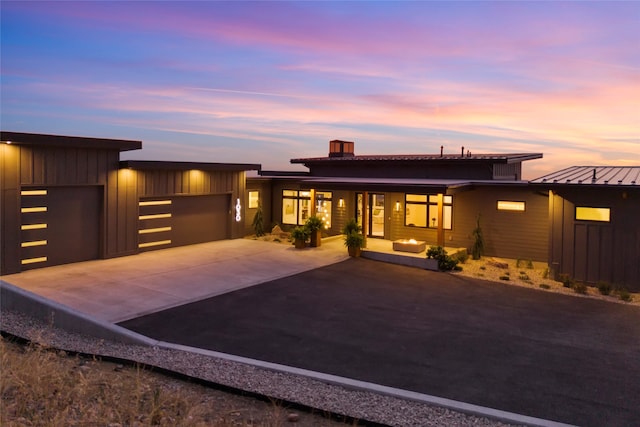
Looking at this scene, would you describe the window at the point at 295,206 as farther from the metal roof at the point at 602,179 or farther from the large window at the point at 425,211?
the metal roof at the point at 602,179

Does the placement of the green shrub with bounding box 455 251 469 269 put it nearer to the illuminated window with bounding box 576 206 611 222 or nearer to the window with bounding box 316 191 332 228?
the illuminated window with bounding box 576 206 611 222

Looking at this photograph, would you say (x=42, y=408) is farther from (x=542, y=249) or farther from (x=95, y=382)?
(x=542, y=249)

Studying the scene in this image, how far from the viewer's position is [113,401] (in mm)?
6254

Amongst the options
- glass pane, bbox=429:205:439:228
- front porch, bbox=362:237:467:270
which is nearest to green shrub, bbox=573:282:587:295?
front porch, bbox=362:237:467:270

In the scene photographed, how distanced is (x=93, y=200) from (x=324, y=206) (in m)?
10.7

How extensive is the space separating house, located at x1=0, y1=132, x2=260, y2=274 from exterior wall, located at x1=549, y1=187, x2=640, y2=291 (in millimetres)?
13211

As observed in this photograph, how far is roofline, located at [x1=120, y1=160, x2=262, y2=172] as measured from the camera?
56.3 ft

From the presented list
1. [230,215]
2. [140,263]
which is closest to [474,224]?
[230,215]

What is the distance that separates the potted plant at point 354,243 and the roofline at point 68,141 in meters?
8.41

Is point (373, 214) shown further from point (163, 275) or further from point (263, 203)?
point (163, 275)

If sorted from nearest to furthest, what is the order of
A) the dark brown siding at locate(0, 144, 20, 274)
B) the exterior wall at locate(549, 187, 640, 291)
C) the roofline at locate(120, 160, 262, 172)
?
the dark brown siding at locate(0, 144, 20, 274)
the exterior wall at locate(549, 187, 640, 291)
the roofline at locate(120, 160, 262, 172)

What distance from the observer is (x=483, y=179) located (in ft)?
69.3

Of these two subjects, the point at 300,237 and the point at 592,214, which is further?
the point at 300,237

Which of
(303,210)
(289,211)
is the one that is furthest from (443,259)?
(289,211)
